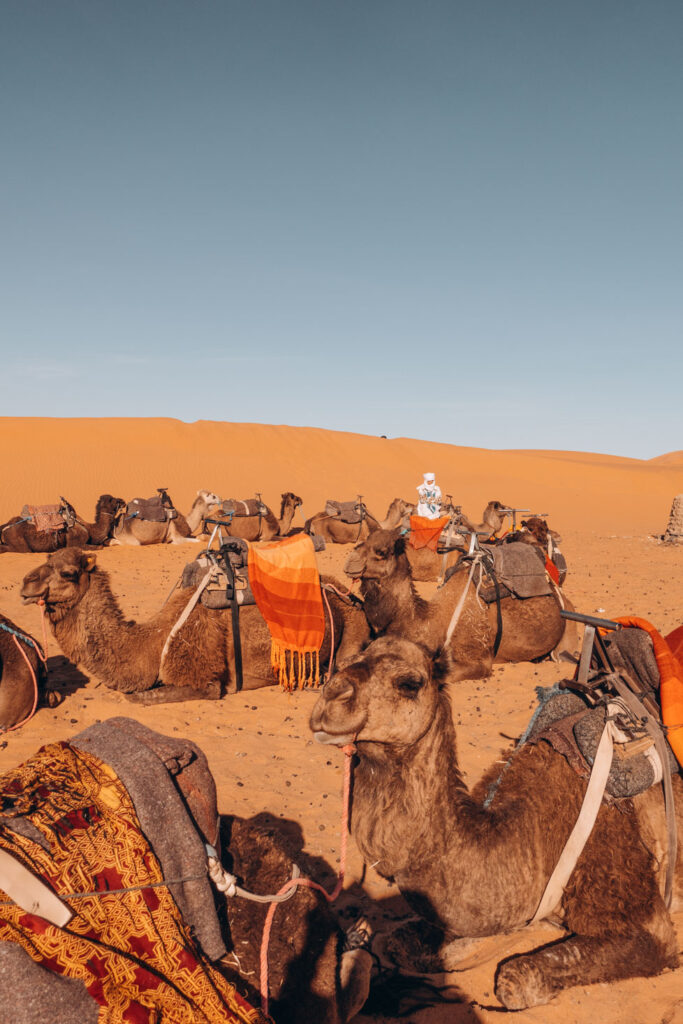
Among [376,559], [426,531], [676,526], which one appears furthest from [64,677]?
[676,526]

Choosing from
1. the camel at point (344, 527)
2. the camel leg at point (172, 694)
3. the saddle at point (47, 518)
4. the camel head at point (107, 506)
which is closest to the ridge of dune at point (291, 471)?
the camel at point (344, 527)

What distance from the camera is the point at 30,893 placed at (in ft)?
5.73

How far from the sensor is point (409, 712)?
2705 mm

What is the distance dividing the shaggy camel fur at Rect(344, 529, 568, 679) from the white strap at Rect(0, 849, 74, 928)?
4.91 metres

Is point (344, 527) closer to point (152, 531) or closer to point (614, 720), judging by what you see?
point (152, 531)

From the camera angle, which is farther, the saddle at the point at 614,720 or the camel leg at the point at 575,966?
the saddle at the point at 614,720

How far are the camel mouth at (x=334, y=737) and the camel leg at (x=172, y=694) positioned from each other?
389cm

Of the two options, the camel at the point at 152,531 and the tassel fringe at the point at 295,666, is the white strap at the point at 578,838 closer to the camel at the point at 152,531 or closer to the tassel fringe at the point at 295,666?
the tassel fringe at the point at 295,666

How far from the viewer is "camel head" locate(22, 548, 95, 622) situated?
5.78m

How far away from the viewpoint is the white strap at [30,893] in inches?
67.5

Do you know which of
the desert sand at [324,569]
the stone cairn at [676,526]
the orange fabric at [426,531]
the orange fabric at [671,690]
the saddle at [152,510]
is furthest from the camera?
the stone cairn at [676,526]

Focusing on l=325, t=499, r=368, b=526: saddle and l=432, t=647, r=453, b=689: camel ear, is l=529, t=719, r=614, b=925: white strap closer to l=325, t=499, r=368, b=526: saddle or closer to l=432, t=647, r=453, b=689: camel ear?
l=432, t=647, r=453, b=689: camel ear

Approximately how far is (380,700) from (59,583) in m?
4.29

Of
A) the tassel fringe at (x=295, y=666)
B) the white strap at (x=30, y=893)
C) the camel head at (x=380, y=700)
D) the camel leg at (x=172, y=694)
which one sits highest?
the camel head at (x=380, y=700)
